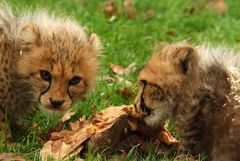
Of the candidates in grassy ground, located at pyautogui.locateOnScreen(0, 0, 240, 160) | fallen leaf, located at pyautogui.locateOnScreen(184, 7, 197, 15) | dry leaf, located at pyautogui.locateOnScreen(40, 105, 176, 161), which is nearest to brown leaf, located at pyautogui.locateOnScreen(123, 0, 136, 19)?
grassy ground, located at pyautogui.locateOnScreen(0, 0, 240, 160)

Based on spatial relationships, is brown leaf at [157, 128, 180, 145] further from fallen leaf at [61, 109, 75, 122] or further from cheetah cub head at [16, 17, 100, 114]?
fallen leaf at [61, 109, 75, 122]

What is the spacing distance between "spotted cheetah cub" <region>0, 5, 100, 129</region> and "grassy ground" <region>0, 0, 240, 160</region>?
0.89 metres

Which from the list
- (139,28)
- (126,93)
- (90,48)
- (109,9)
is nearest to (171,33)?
(139,28)

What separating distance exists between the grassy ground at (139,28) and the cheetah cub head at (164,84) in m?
1.04

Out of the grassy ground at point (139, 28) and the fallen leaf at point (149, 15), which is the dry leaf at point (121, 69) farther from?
the fallen leaf at point (149, 15)

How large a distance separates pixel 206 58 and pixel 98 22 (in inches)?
155

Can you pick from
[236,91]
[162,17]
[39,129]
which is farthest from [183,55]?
[162,17]

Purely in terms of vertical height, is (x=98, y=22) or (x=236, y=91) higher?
(x=98, y=22)

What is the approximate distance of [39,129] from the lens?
21.1ft

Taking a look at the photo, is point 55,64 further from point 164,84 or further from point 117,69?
point 117,69

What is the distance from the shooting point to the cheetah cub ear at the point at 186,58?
597 cm

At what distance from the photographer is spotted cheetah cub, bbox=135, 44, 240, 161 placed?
572 centimetres

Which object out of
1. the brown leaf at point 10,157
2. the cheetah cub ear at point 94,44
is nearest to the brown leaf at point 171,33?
the cheetah cub ear at point 94,44

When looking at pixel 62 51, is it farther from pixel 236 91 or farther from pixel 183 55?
pixel 236 91
